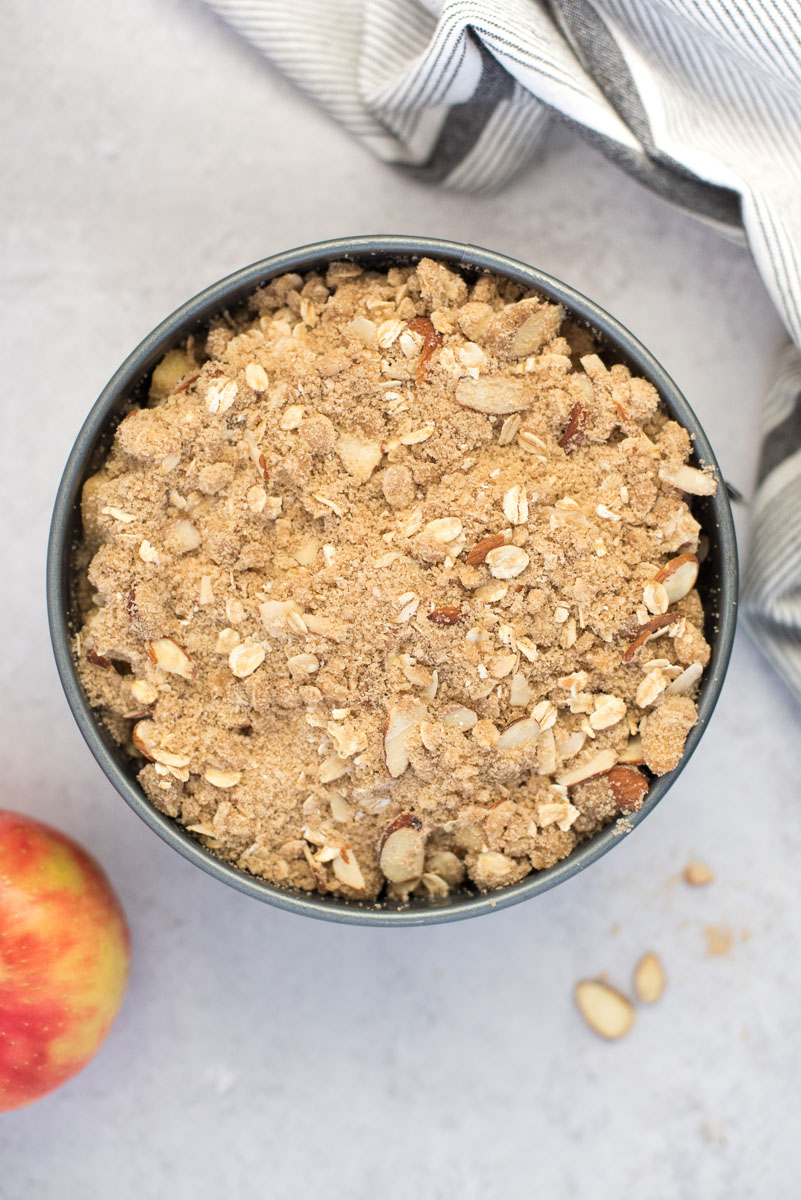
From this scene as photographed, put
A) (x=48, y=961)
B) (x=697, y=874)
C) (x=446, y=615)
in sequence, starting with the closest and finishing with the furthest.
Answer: (x=446, y=615) → (x=48, y=961) → (x=697, y=874)

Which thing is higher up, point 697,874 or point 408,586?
point 408,586

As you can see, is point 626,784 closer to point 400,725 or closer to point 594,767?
point 594,767

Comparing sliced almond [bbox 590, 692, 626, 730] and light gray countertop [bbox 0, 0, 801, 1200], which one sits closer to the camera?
sliced almond [bbox 590, 692, 626, 730]

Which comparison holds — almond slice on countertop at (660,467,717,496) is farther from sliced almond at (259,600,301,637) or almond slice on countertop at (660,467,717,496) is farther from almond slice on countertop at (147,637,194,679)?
almond slice on countertop at (147,637,194,679)

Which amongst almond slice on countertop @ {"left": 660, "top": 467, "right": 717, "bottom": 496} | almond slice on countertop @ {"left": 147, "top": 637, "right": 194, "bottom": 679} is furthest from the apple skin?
almond slice on countertop @ {"left": 660, "top": 467, "right": 717, "bottom": 496}

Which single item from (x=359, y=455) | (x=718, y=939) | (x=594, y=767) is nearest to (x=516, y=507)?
(x=359, y=455)
